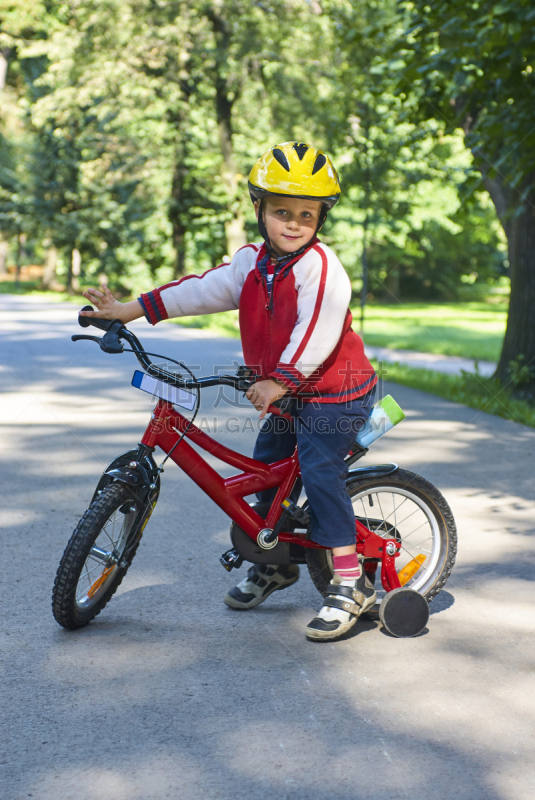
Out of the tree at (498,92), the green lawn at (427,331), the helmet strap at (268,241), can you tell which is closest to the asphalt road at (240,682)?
the helmet strap at (268,241)

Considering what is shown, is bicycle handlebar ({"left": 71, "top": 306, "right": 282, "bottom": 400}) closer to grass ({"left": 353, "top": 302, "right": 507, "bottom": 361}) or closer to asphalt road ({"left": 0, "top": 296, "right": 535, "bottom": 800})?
asphalt road ({"left": 0, "top": 296, "right": 535, "bottom": 800})

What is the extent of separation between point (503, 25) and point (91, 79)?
16346mm

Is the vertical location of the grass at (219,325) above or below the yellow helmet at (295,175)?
below

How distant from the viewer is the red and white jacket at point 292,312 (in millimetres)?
3061

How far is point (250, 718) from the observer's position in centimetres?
266

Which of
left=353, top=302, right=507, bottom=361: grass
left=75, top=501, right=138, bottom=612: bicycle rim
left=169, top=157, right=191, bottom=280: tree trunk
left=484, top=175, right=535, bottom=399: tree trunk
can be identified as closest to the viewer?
left=75, top=501, right=138, bottom=612: bicycle rim

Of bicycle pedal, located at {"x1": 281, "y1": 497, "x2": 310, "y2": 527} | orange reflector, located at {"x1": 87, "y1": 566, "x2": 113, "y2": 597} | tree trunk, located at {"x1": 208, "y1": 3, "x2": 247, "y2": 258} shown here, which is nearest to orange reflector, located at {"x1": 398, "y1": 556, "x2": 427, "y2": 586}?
bicycle pedal, located at {"x1": 281, "y1": 497, "x2": 310, "y2": 527}

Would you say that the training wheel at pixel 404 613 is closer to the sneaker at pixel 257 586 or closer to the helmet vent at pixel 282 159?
the sneaker at pixel 257 586

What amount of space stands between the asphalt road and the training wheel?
48mm

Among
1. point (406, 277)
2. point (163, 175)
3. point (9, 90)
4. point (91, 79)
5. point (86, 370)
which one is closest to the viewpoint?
point (86, 370)

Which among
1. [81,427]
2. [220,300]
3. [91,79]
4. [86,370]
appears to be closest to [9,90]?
[91,79]

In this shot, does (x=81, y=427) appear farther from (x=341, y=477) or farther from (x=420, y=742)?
(x=420, y=742)

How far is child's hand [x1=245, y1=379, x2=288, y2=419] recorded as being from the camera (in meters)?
2.96

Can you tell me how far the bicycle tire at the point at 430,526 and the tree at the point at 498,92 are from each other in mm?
4348
